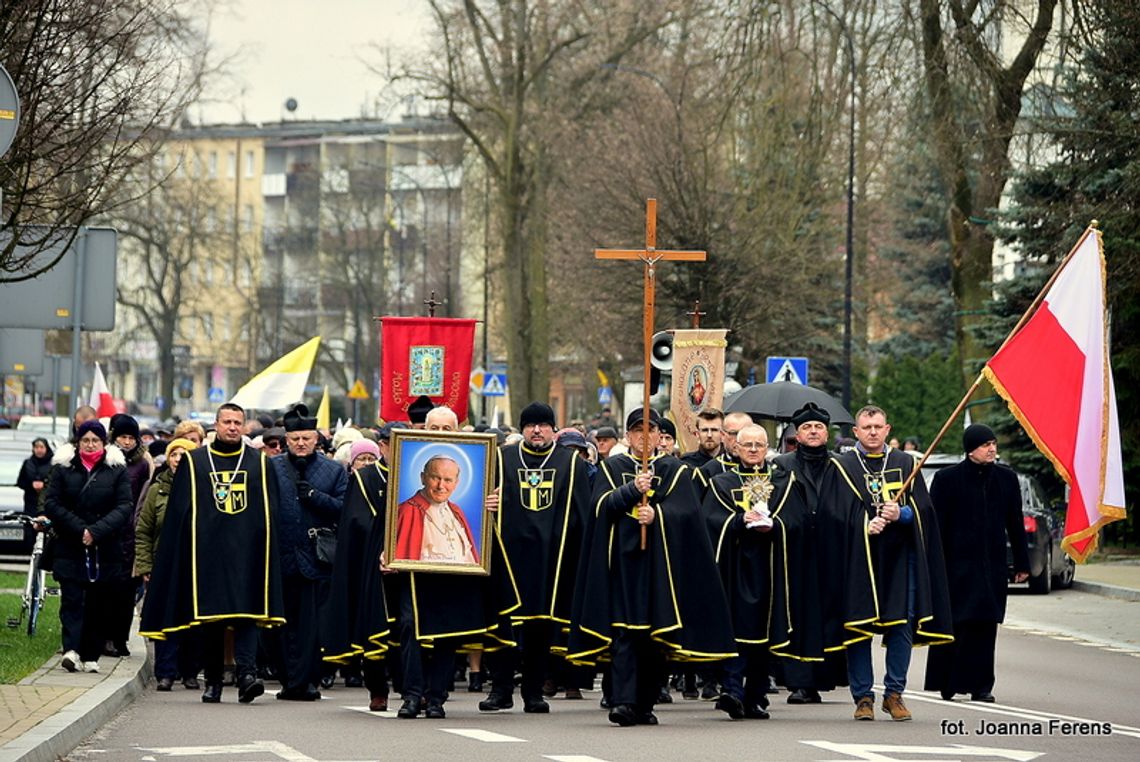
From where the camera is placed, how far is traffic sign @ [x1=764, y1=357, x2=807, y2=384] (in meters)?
32.1

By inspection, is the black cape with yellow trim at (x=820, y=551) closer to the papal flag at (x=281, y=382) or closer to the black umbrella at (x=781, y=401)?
the black umbrella at (x=781, y=401)

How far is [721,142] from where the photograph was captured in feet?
148

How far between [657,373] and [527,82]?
16.3 metres

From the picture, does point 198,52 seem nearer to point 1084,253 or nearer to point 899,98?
point 899,98

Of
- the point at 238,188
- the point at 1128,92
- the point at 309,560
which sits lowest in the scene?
the point at 309,560

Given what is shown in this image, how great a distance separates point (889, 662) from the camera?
14391 millimetres

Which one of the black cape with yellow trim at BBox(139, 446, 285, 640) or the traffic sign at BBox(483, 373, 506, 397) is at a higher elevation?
the traffic sign at BBox(483, 373, 506, 397)

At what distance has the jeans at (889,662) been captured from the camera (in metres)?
14.3

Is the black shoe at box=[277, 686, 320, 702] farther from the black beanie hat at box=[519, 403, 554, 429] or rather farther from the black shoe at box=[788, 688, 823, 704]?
the black shoe at box=[788, 688, 823, 704]

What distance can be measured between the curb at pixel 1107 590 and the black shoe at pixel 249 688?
1506 centimetres

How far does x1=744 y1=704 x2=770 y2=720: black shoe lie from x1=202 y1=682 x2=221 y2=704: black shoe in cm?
343

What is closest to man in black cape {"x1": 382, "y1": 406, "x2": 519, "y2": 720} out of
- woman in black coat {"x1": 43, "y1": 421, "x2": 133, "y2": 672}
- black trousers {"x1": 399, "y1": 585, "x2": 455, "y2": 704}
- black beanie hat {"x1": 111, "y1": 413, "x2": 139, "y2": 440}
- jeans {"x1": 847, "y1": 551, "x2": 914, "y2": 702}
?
black trousers {"x1": 399, "y1": 585, "x2": 455, "y2": 704}

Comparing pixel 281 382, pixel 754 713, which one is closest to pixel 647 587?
pixel 754 713

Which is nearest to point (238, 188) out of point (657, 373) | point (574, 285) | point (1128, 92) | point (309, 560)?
point (574, 285)
